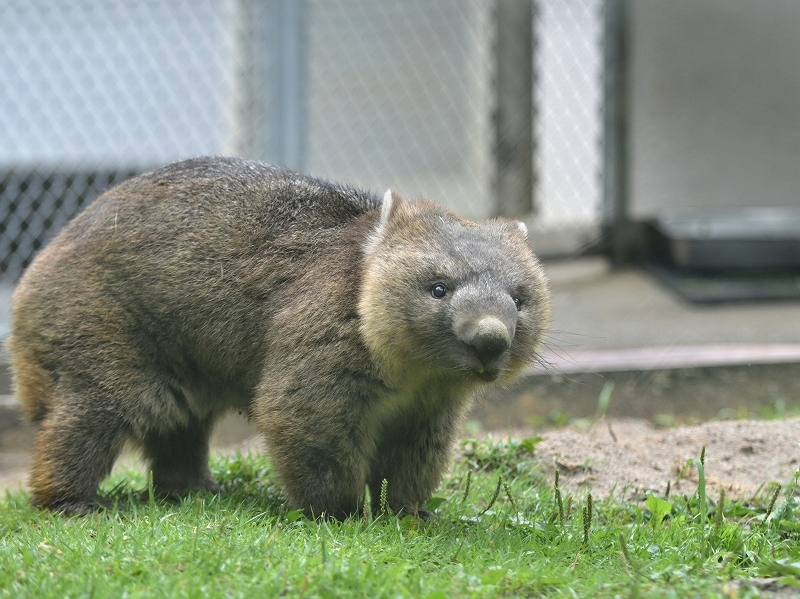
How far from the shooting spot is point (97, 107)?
9.46 m

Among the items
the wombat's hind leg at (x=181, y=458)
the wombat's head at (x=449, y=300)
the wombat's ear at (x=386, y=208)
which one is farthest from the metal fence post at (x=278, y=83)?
the wombat's head at (x=449, y=300)

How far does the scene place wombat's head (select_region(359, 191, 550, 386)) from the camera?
3859mm

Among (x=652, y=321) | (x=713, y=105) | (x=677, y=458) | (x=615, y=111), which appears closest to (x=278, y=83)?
(x=615, y=111)

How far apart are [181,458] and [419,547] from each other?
5.69 feet

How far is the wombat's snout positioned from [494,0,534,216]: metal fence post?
5923 millimetres

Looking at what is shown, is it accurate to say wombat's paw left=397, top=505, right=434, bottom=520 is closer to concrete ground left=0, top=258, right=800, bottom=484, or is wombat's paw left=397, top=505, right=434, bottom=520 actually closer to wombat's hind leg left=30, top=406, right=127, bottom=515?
wombat's hind leg left=30, top=406, right=127, bottom=515

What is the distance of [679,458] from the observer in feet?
16.7

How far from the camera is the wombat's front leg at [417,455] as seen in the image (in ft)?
14.8

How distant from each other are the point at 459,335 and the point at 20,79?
7.08m

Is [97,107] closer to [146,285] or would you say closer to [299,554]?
[146,285]

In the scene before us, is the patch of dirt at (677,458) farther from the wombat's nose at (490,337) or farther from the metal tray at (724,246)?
the metal tray at (724,246)

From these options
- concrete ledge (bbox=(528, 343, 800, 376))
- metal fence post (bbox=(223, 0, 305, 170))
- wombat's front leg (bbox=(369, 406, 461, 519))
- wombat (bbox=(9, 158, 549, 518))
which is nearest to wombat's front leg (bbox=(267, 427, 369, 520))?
wombat (bbox=(9, 158, 549, 518))

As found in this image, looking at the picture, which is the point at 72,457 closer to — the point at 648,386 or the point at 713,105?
the point at 648,386

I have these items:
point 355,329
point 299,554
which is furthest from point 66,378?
point 299,554
